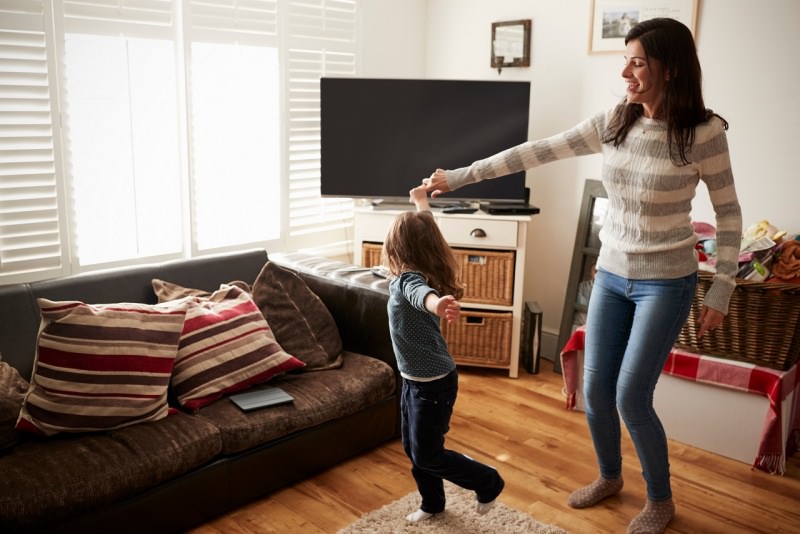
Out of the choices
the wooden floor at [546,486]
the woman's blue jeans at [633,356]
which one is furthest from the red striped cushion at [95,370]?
the woman's blue jeans at [633,356]

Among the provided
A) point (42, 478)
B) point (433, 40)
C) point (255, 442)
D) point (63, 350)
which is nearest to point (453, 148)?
point (433, 40)

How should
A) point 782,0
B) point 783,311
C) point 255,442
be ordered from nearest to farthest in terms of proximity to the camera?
point 255,442, point 783,311, point 782,0

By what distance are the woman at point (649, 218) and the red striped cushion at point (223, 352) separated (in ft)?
2.79

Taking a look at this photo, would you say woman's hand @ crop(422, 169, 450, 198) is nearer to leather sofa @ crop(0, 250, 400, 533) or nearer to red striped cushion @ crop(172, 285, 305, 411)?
leather sofa @ crop(0, 250, 400, 533)

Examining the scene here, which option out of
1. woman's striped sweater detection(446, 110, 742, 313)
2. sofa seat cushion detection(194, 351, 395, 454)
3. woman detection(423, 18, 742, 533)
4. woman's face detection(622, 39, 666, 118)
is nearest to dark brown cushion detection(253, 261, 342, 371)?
sofa seat cushion detection(194, 351, 395, 454)

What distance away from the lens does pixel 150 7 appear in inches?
124

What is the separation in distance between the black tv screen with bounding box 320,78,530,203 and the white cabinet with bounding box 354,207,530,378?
0.18 meters

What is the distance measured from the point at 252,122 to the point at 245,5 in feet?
1.77

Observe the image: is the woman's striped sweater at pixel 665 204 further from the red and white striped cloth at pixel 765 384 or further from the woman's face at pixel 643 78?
the red and white striped cloth at pixel 765 384

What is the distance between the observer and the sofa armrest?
2.86 m

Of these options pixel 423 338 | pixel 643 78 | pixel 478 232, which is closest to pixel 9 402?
pixel 423 338

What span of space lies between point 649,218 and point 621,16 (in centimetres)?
180

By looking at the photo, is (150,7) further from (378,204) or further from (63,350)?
(63,350)

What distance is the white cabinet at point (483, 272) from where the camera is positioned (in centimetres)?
362
